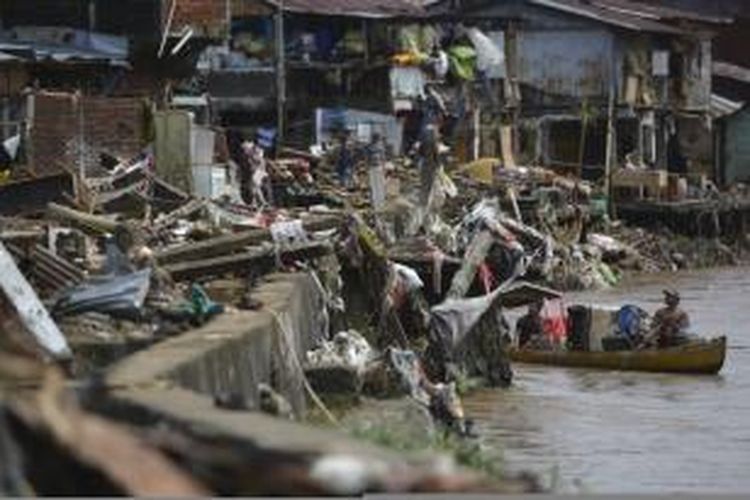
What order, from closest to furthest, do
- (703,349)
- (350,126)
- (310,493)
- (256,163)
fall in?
(310,493), (703,349), (256,163), (350,126)

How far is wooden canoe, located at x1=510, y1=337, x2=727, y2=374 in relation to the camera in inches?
715

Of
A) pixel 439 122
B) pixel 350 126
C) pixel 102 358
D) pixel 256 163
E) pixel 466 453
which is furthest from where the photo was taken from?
pixel 439 122

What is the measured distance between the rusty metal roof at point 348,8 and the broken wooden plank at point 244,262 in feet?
54.4

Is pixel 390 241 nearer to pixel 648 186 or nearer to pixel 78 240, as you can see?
pixel 78 240

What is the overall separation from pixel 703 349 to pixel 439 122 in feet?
56.9

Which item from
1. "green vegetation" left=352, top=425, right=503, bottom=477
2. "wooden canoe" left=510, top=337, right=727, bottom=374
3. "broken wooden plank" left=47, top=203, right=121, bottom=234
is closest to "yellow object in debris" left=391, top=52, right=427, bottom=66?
"wooden canoe" left=510, top=337, right=727, bottom=374

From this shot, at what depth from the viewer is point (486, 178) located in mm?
32031

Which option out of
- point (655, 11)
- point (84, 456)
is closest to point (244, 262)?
point (84, 456)

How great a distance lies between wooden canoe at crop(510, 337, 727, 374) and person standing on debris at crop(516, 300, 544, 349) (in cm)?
50

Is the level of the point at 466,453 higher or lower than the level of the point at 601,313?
higher

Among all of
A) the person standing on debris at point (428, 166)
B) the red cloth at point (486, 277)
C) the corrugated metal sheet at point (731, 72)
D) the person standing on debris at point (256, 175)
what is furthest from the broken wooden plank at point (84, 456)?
the corrugated metal sheet at point (731, 72)

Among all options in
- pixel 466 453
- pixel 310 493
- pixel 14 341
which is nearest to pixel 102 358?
pixel 14 341

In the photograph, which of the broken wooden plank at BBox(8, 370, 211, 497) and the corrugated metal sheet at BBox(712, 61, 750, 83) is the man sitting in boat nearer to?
the broken wooden plank at BBox(8, 370, 211, 497)

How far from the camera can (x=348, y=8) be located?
32.2 metres
